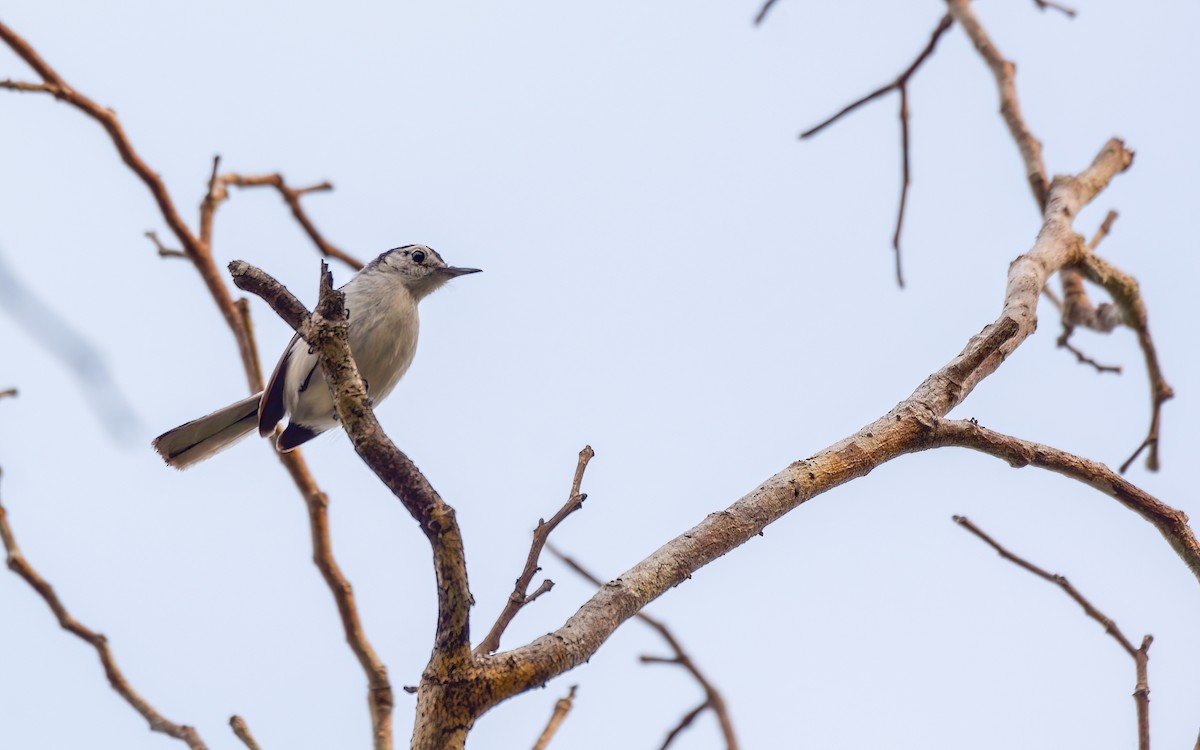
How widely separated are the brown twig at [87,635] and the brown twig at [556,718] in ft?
3.43

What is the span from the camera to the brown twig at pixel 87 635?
131 inches

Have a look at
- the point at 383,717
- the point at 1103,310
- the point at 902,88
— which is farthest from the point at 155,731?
the point at 1103,310

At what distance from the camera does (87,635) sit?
142 inches

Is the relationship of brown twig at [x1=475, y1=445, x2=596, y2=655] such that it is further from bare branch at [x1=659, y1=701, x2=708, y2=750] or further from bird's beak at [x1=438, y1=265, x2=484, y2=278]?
bird's beak at [x1=438, y1=265, x2=484, y2=278]

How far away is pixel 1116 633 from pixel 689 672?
1205mm

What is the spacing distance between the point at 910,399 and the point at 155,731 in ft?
7.89

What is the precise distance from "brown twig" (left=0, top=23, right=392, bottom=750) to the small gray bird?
509 millimetres

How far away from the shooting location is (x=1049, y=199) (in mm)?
4738

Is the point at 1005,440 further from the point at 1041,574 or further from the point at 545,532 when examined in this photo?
the point at 545,532

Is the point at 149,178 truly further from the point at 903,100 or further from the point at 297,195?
the point at 903,100

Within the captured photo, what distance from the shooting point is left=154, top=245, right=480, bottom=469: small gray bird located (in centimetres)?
555

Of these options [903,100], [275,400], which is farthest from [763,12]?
[275,400]

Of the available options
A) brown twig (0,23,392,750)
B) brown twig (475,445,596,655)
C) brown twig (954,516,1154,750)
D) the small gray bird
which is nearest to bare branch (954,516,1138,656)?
brown twig (954,516,1154,750)

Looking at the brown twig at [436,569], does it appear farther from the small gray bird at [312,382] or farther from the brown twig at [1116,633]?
the small gray bird at [312,382]
